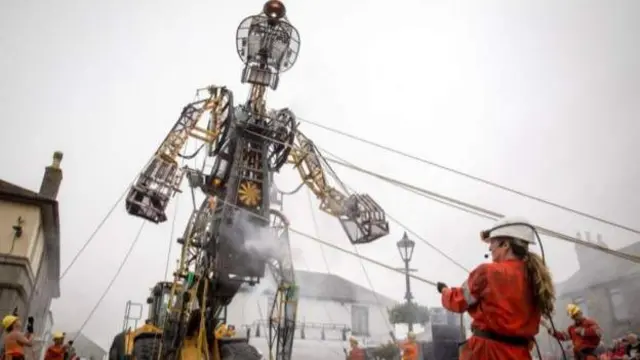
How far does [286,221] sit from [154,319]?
22.1 ft

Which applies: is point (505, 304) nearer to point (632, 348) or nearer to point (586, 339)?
point (586, 339)

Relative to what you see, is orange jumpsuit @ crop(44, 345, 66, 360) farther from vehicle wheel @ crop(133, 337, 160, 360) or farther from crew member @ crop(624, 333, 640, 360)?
crew member @ crop(624, 333, 640, 360)

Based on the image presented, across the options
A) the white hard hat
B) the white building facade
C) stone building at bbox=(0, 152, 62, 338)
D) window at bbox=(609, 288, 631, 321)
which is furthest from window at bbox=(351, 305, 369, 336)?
the white hard hat

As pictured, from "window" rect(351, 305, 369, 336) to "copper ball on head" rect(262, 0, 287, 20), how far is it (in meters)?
28.0

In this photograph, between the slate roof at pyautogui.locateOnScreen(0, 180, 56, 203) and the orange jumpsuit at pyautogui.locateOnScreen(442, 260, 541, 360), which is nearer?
the orange jumpsuit at pyautogui.locateOnScreen(442, 260, 541, 360)

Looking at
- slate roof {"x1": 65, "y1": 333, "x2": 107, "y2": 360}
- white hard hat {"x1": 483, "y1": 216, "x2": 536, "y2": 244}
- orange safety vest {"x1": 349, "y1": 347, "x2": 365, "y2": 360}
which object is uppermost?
white hard hat {"x1": 483, "y1": 216, "x2": 536, "y2": 244}

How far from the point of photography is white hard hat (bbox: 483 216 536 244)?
3096 millimetres

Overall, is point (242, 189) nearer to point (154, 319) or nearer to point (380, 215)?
point (380, 215)

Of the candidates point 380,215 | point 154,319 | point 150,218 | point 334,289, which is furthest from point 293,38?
point 334,289

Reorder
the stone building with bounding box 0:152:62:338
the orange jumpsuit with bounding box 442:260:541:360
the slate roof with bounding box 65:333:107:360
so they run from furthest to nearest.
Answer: the slate roof with bounding box 65:333:107:360, the stone building with bounding box 0:152:62:338, the orange jumpsuit with bounding box 442:260:541:360

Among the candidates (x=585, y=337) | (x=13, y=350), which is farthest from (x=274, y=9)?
(x=585, y=337)

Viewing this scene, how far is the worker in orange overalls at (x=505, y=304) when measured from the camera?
2.77 meters

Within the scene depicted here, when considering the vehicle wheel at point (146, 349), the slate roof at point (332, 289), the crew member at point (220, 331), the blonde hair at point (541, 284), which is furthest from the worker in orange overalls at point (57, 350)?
the slate roof at point (332, 289)

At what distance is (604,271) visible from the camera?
27453 millimetres
